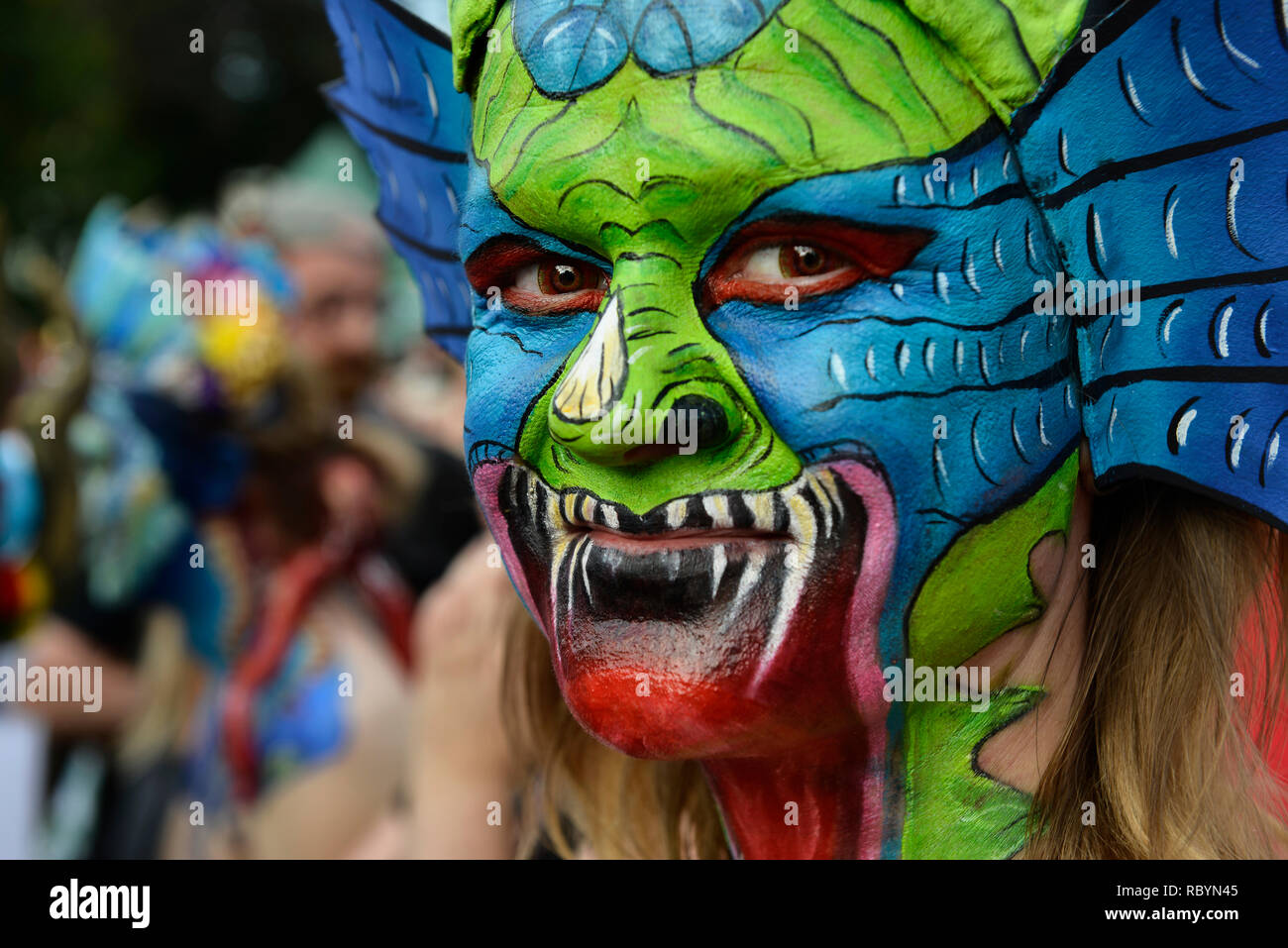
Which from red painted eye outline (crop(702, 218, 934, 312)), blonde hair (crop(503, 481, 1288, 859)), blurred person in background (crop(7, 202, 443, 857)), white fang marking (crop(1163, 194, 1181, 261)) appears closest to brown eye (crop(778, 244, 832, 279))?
red painted eye outline (crop(702, 218, 934, 312))

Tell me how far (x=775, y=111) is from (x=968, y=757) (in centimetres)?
82

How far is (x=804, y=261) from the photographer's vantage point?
1.58m

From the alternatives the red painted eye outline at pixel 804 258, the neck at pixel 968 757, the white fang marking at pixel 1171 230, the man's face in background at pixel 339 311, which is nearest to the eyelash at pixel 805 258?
the red painted eye outline at pixel 804 258

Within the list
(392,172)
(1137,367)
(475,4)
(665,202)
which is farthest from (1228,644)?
(392,172)

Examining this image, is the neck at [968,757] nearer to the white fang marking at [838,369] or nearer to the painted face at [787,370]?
the painted face at [787,370]

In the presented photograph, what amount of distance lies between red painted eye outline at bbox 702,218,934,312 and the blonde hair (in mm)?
471

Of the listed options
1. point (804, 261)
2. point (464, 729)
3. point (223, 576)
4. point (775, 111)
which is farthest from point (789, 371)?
point (223, 576)

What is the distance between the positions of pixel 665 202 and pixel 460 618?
1.81m

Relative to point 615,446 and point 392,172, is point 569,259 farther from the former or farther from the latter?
point 392,172

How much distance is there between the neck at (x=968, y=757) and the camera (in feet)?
5.49

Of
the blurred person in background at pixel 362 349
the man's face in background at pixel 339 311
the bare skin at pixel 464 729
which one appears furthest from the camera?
the man's face in background at pixel 339 311

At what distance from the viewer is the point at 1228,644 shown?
171 cm

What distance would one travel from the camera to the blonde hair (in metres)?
1.70

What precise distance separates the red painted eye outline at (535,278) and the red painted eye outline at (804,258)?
0.18 meters
